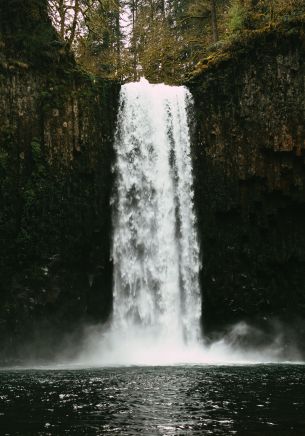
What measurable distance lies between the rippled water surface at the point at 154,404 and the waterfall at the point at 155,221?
6.51m

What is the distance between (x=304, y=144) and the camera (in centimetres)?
2197

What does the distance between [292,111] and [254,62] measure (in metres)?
2.63

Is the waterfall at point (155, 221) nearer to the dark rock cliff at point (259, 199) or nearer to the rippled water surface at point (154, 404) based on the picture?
the dark rock cliff at point (259, 199)

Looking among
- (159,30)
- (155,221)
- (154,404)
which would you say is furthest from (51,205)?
(159,30)

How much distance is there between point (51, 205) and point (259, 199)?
8.17 meters

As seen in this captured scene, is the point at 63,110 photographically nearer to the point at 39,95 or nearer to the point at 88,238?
the point at 39,95

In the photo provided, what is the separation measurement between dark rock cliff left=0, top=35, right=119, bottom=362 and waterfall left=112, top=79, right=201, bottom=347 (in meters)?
0.67

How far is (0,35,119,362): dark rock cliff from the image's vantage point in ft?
66.1

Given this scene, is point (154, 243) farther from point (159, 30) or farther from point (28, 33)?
point (159, 30)

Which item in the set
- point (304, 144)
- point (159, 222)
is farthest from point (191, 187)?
point (304, 144)

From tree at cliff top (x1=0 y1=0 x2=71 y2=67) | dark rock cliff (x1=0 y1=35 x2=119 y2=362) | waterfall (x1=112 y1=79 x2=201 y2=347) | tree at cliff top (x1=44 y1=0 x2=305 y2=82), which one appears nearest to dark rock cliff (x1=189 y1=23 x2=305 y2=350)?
waterfall (x1=112 y1=79 x2=201 y2=347)

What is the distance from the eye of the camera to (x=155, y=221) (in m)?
22.3

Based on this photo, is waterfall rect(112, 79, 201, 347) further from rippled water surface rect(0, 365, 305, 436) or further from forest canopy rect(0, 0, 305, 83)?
rippled water surface rect(0, 365, 305, 436)

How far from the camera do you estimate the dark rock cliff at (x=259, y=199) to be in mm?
22266
